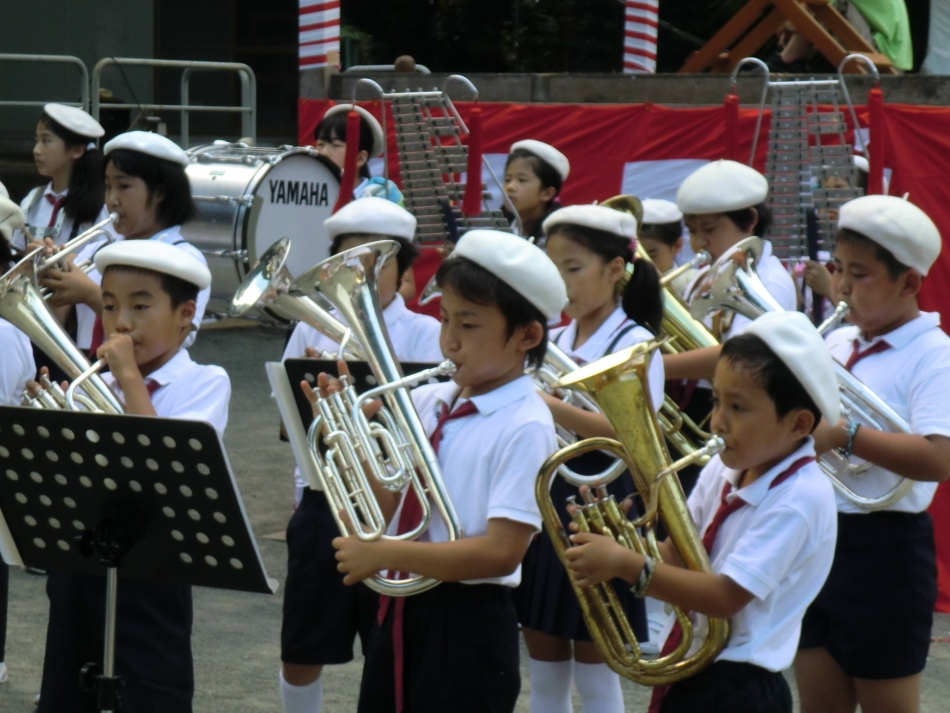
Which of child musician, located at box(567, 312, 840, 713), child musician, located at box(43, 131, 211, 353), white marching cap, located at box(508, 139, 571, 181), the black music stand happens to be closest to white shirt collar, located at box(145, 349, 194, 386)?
the black music stand

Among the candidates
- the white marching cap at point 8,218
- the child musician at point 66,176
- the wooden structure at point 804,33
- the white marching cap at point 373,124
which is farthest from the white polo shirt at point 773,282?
the wooden structure at point 804,33

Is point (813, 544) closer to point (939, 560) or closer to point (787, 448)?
point (787, 448)

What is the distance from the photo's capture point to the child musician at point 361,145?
550cm

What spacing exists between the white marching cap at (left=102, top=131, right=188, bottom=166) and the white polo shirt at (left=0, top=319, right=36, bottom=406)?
0.84 m

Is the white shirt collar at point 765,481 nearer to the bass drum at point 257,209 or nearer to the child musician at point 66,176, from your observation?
the child musician at point 66,176

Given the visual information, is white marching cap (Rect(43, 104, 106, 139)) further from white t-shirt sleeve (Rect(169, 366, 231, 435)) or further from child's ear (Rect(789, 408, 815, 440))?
child's ear (Rect(789, 408, 815, 440))

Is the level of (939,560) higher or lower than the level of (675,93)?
lower

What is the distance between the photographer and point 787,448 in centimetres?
249

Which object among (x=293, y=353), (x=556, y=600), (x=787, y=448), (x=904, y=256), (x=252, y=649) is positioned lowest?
(x=252, y=649)

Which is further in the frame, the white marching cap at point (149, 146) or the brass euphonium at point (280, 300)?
the white marching cap at point (149, 146)

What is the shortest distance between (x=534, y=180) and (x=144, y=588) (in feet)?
7.94

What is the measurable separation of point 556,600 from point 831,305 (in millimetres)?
1587

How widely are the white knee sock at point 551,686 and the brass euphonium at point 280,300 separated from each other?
1.15 meters

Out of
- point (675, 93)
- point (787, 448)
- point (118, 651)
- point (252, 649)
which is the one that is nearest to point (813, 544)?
point (787, 448)
